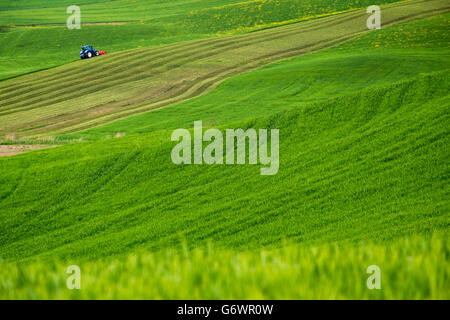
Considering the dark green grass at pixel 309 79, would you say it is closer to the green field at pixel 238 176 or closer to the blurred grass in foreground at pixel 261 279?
the green field at pixel 238 176

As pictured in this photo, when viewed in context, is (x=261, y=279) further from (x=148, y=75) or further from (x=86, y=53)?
(x=86, y=53)

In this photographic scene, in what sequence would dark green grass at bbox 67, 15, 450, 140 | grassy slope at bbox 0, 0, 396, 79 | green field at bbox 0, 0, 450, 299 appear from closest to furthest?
green field at bbox 0, 0, 450, 299 < dark green grass at bbox 67, 15, 450, 140 < grassy slope at bbox 0, 0, 396, 79

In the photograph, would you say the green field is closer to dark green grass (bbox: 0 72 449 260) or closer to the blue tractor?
dark green grass (bbox: 0 72 449 260)

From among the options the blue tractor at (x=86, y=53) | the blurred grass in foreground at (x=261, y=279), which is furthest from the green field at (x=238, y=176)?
the blue tractor at (x=86, y=53)

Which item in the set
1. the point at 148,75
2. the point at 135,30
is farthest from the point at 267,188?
the point at 135,30

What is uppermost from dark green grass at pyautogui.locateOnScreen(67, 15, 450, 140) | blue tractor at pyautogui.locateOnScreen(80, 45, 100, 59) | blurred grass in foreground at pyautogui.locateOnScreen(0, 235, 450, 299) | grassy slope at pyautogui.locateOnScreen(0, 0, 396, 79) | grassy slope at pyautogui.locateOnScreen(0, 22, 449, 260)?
grassy slope at pyautogui.locateOnScreen(0, 0, 396, 79)

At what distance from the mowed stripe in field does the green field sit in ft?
1.03

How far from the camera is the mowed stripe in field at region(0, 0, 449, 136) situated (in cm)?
4297

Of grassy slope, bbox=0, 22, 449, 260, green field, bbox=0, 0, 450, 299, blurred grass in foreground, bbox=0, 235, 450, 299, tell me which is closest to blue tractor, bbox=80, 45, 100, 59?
green field, bbox=0, 0, 450, 299

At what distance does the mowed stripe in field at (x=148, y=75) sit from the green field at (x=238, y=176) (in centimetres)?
31

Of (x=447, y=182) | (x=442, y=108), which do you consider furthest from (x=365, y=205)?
(x=442, y=108)

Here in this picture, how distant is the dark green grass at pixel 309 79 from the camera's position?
38.4 m

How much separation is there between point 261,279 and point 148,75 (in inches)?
2093

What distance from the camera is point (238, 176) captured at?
18188 mm
